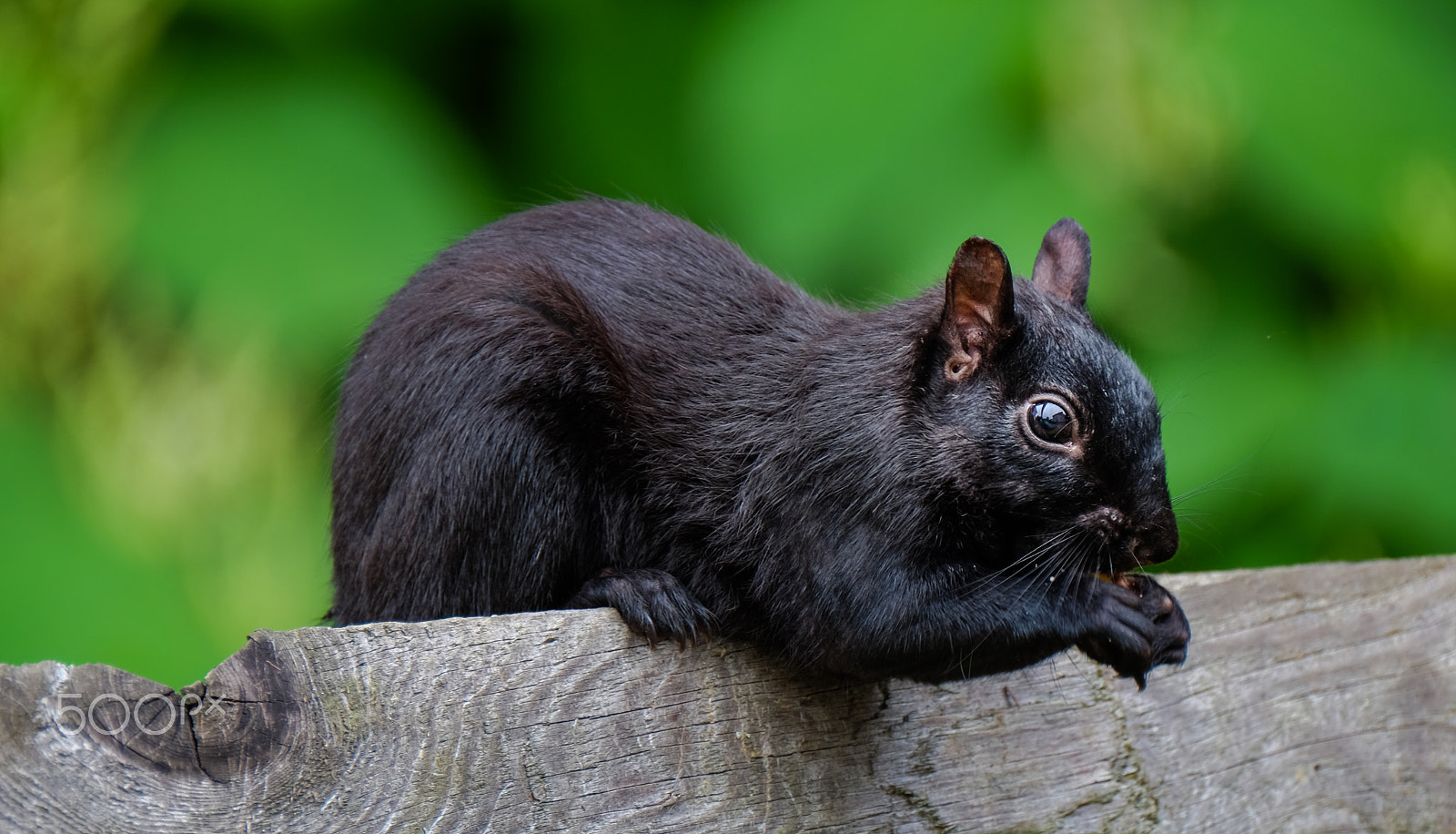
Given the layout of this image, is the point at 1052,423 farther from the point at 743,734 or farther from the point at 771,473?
the point at 743,734

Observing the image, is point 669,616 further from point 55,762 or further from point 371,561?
point 55,762

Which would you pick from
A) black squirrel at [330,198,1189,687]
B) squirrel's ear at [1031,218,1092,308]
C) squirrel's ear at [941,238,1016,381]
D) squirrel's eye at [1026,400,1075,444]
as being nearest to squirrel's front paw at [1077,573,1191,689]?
black squirrel at [330,198,1189,687]

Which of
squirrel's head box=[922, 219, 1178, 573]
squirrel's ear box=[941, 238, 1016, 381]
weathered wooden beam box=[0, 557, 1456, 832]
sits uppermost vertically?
squirrel's ear box=[941, 238, 1016, 381]

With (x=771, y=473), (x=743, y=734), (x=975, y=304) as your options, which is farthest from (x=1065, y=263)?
(x=743, y=734)

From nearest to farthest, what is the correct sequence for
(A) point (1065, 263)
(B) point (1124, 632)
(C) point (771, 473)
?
(B) point (1124, 632)
(C) point (771, 473)
(A) point (1065, 263)

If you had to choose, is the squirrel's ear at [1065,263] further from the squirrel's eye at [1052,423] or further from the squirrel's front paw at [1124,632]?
the squirrel's front paw at [1124,632]

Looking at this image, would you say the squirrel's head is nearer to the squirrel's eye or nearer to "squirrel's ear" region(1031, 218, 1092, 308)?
the squirrel's eye

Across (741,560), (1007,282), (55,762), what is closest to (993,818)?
(741,560)

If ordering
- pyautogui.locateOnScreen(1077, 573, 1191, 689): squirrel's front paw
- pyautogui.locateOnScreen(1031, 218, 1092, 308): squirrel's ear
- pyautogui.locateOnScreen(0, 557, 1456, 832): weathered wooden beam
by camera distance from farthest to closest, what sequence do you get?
1. pyautogui.locateOnScreen(1031, 218, 1092, 308): squirrel's ear
2. pyautogui.locateOnScreen(1077, 573, 1191, 689): squirrel's front paw
3. pyautogui.locateOnScreen(0, 557, 1456, 832): weathered wooden beam
